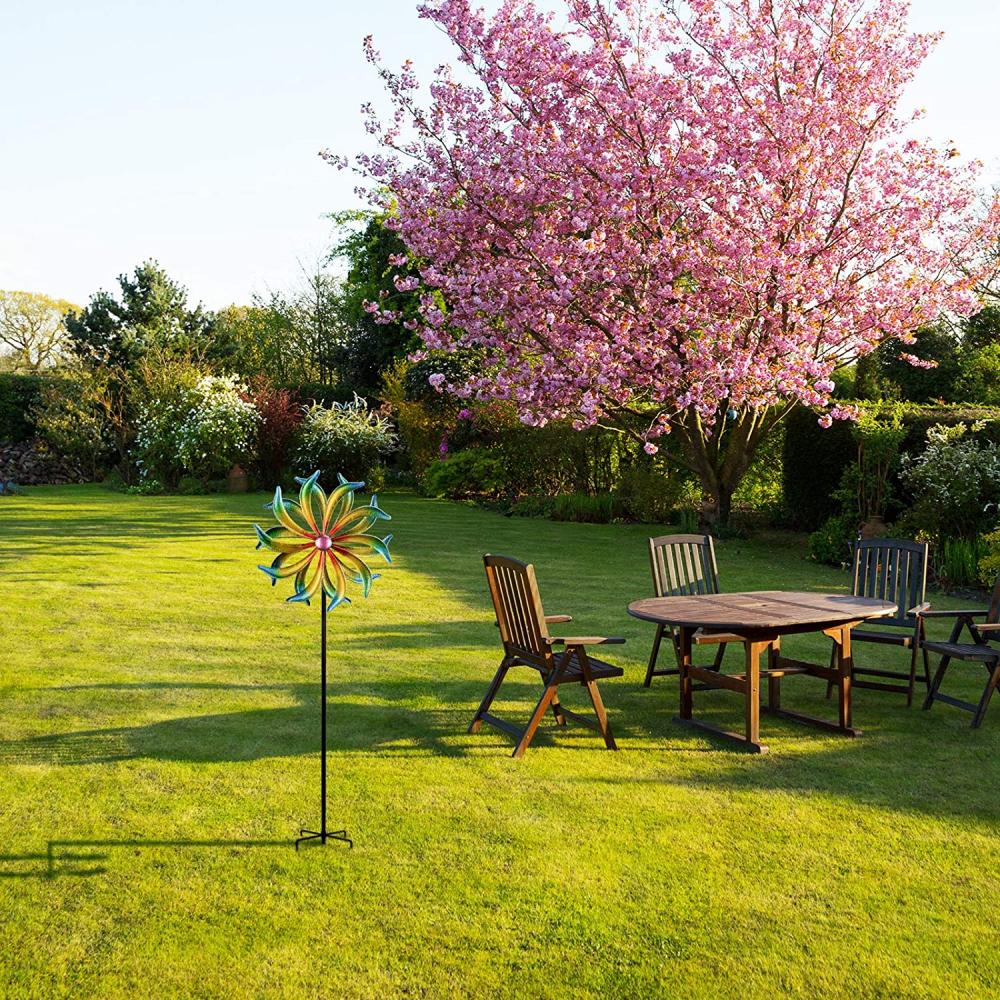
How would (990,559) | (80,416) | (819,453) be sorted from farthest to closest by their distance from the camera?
(80,416), (819,453), (990,559)

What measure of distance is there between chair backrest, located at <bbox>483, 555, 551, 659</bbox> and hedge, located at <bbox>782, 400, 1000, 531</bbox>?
374 inches

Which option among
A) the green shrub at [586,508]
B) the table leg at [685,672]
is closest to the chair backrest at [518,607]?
the table leg at [685,672]

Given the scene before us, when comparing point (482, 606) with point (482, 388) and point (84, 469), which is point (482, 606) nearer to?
point (482, 388)

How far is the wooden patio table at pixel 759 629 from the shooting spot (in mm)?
5723

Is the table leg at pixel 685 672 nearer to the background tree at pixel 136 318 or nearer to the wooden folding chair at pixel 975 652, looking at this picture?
the wooden folding chair at pixel 975 652

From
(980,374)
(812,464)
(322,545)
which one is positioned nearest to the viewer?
(322,545)

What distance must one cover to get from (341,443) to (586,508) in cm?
675

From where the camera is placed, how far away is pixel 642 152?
13.3 meters

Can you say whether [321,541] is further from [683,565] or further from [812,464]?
[812,464]

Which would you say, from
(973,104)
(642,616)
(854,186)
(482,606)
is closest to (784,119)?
(854,186)

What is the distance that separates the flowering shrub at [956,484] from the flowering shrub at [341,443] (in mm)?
12843

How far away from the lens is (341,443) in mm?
22562

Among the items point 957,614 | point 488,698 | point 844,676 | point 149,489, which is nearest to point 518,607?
point 488,698

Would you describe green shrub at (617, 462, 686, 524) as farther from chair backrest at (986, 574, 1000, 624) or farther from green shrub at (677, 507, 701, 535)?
chair backrest at (986, 574, 1000, 624)
